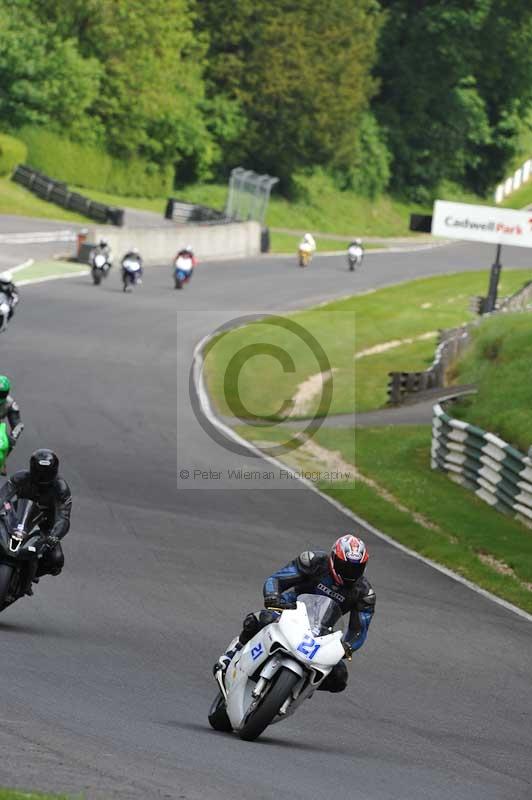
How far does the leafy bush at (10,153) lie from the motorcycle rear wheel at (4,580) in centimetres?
6052

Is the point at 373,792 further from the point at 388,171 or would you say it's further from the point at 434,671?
the point at 388,171

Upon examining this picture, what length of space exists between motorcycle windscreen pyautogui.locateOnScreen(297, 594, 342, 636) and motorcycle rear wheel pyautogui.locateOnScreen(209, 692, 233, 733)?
2.79ft

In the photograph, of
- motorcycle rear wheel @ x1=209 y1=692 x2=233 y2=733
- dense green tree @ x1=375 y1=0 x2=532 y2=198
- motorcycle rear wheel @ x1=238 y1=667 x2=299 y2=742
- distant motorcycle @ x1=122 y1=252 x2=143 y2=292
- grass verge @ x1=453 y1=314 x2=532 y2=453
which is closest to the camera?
motorcycle rear wheel @ x1=238 y1=667 x2=299 y2=742

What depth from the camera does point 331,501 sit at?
959 inches

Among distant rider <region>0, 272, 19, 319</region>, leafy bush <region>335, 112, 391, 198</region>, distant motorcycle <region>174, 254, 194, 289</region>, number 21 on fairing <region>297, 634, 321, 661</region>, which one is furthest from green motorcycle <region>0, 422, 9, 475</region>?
leafy bush <region>335, 112, 391, 198</region>

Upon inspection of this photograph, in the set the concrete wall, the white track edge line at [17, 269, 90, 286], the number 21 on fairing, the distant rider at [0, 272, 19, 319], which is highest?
the number 21 on fairing

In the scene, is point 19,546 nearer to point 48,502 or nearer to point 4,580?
point 4,580

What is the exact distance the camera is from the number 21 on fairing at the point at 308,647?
9789mm

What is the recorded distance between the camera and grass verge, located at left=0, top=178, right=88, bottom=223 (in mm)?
66938

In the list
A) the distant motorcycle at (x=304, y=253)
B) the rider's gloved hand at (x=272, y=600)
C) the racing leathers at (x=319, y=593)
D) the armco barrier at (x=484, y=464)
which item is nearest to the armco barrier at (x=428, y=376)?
the armco barrier at (x=484, y=464)

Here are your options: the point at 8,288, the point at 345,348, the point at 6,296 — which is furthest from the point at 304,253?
the point at 8,288

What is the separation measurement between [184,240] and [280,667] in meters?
53.8

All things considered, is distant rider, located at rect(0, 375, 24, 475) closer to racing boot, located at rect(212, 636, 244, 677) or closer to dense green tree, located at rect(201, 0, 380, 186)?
racing boot, located at rect(212, 636, 244, 677)

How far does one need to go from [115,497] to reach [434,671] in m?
8.72
